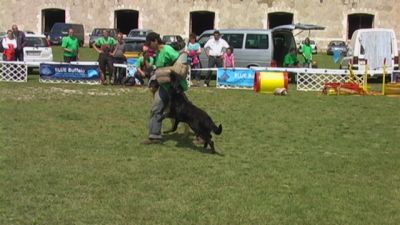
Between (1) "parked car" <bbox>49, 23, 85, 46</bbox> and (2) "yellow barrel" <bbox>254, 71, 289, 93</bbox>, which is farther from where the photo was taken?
(1) "parked car" <bbox>49, 23, 85, 46</bbox>

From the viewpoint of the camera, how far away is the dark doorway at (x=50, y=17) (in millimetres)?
53344

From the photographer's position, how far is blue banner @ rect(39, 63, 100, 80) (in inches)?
778

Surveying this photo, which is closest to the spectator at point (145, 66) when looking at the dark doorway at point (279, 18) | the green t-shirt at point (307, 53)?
the green t-shirt at point (307, 53)

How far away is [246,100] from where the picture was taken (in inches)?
619

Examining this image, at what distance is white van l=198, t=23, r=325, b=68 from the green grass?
8.03 metres

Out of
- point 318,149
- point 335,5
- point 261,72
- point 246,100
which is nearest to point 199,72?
point 261,72

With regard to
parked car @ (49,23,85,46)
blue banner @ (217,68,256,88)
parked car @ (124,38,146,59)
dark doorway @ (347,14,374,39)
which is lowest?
blue banner @ (217,68,256,88)

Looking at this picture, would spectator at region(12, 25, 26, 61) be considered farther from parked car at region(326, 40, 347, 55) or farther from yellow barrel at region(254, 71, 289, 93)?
parked car at region(326, 40, 347, 55)

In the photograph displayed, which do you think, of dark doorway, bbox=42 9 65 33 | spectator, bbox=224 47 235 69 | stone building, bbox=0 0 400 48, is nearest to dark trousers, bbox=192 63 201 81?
spectator, bbox=224 47 235 69

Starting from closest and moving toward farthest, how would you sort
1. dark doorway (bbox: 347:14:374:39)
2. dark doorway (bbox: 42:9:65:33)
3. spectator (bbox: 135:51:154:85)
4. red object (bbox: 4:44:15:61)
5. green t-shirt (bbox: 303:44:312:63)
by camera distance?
spectator (bbox: 135:51:154:85), red object (bbox: 4:44:15:61), green t-shirt (bbox: 303:44:312:63), dark doorway (bbox: 347:14:374:39), dark doorway (bbox: 42:9:65:33)

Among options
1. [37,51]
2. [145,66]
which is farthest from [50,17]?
[145,66]

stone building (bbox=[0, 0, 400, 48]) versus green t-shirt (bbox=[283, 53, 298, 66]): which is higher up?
stone building (bbox=[0, 0, 400, 48])

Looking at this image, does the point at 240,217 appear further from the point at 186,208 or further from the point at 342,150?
the point at 342,150

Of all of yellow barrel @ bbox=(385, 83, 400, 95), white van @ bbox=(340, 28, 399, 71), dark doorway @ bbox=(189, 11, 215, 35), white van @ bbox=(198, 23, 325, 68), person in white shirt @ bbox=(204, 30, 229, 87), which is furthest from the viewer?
dark doorway @ bbox=(189, 11, 215, 35)
